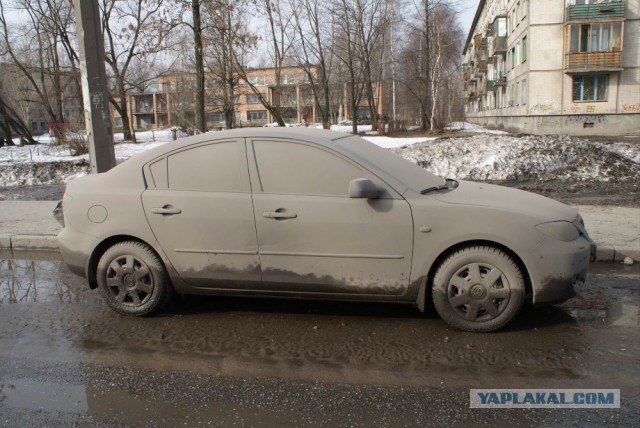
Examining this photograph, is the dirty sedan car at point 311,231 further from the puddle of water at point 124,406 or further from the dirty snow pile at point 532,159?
the dirty snow pile at point 532,159

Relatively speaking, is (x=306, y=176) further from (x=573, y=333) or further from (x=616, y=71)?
(x=616, y=71)

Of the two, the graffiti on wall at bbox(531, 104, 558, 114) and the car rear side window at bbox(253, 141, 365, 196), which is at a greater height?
the graffiti on wall at bbox(531, 104, 558, 114)

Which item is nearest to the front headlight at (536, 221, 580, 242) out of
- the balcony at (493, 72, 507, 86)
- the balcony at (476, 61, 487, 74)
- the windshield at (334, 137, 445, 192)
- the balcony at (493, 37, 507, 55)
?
the windshield at (334, 137, 445, 192)

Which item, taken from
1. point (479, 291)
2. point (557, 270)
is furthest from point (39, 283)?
point (557, 270)

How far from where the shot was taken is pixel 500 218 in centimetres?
407

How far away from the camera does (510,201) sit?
14.0ft

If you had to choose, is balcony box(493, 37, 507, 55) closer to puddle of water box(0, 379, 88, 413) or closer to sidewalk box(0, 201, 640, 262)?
sidewalk box(0, 201, 640, 262)

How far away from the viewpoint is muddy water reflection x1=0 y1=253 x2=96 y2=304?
17.8 ft

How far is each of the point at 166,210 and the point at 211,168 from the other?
0.53 meters

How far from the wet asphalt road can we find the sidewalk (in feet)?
4.26

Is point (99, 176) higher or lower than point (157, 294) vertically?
higher

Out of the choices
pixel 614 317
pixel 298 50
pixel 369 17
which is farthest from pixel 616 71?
pixel 614 317

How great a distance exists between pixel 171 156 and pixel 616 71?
37.1 meters

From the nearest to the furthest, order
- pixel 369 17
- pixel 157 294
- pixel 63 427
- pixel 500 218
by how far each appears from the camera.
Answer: pixel 63 427
pixel 500 218
pixel 157 294
pixel 369 17
